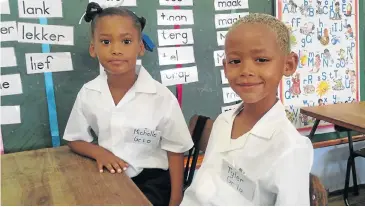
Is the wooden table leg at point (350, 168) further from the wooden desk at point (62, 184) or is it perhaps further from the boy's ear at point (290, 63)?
the wooden desk at point (62, 184)

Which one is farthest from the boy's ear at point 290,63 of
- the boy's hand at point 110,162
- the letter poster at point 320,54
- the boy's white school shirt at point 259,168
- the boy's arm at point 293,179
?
the letter poster at point 320,54

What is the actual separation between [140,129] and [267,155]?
57 centimetres

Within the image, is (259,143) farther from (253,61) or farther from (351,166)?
(351,166)

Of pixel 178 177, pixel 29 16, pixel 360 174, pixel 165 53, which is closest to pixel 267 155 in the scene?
pixel 178 177

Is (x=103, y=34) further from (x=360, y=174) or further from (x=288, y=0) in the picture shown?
(x=360, y=174)

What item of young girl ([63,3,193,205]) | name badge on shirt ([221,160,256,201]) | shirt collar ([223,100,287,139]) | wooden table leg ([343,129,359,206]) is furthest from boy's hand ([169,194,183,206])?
wooden table leg ([343,129,359,206])

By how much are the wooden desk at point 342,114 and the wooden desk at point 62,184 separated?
1.24 meters

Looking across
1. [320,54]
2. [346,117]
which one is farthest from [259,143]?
[320,54]

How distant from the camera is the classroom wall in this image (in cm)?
235

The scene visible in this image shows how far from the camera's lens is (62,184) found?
3.51ft

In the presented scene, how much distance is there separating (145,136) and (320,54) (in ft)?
4.32

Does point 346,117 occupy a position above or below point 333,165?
above

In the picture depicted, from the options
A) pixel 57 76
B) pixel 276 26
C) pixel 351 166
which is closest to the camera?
pixel 276 26

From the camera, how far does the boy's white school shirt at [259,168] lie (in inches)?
34.9
